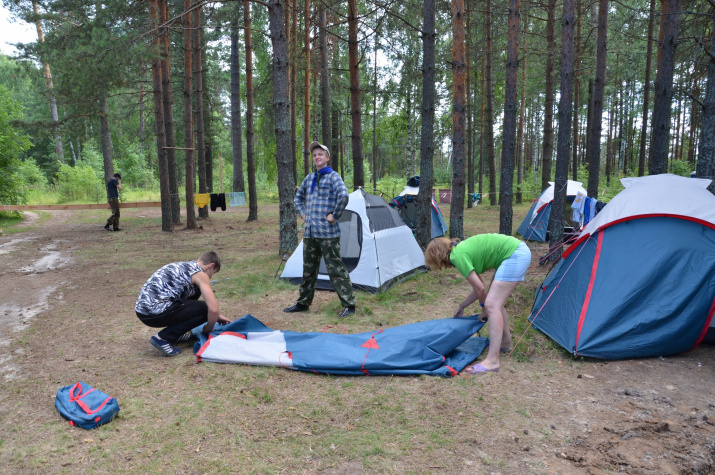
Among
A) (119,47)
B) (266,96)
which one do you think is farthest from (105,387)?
(266,96)

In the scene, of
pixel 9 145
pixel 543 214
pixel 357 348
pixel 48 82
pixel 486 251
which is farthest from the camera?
pixel 48 82

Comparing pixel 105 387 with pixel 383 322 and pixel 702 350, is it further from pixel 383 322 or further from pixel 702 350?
pixel 702 350

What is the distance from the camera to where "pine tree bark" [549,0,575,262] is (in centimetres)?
702

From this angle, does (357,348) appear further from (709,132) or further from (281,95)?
(281,95)

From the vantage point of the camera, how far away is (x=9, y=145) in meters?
13.6

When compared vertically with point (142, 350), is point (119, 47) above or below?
above

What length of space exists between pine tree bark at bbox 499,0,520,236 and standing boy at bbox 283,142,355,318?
186 inches

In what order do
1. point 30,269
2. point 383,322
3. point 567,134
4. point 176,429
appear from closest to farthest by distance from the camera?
point 176,429 < point 383,322 < point 567,134 < point 30,269

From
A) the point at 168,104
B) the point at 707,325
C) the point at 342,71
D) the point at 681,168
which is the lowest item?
the point at 707,325

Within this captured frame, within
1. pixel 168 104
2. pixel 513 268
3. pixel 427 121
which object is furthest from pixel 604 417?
pixel 168 104

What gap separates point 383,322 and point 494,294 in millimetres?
1655

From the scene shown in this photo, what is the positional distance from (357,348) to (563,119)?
5.52m

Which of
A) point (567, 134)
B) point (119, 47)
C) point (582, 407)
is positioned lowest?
point (582, 407)

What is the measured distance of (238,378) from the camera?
11.9ft
